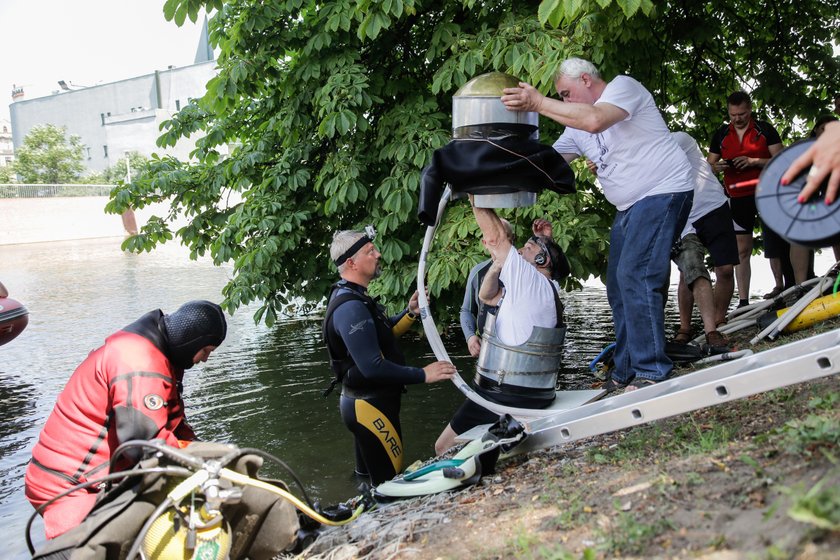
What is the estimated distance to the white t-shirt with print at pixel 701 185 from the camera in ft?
22.7

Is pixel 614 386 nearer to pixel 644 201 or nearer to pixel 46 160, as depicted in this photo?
pixel 644 201

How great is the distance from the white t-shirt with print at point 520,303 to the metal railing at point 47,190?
4620cm

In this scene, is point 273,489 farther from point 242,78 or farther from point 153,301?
point 153,301

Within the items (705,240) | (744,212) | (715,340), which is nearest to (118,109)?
(744,212)

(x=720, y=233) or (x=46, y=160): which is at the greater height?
(x=46, y=160)

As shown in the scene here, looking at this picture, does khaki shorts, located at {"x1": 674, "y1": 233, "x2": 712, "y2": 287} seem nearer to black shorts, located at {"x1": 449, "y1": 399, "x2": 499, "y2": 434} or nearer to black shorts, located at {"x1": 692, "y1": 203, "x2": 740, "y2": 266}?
black shorts, located at {"x1": 692, "y1": 203, "x2": 740, "y2": 266}

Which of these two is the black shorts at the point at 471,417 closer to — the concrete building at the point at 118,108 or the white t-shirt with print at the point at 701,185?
the white t-shirt with print at the point at 701,185

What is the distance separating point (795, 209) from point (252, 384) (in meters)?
8.13

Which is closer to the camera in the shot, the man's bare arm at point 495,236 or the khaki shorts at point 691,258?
the man's bare arm at point 495,236

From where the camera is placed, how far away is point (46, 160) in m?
59.8

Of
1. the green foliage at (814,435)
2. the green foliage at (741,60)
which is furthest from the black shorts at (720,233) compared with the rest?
the green foliage at (814,435)

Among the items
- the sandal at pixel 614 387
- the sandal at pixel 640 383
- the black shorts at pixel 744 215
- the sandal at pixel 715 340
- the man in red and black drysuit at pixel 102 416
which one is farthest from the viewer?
the black shorts at pixel 744 215

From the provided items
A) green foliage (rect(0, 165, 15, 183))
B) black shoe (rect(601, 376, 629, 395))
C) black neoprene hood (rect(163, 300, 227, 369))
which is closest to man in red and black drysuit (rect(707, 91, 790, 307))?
black shoe (rect(601, 376, 629, 395))

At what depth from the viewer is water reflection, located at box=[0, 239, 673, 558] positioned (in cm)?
731
